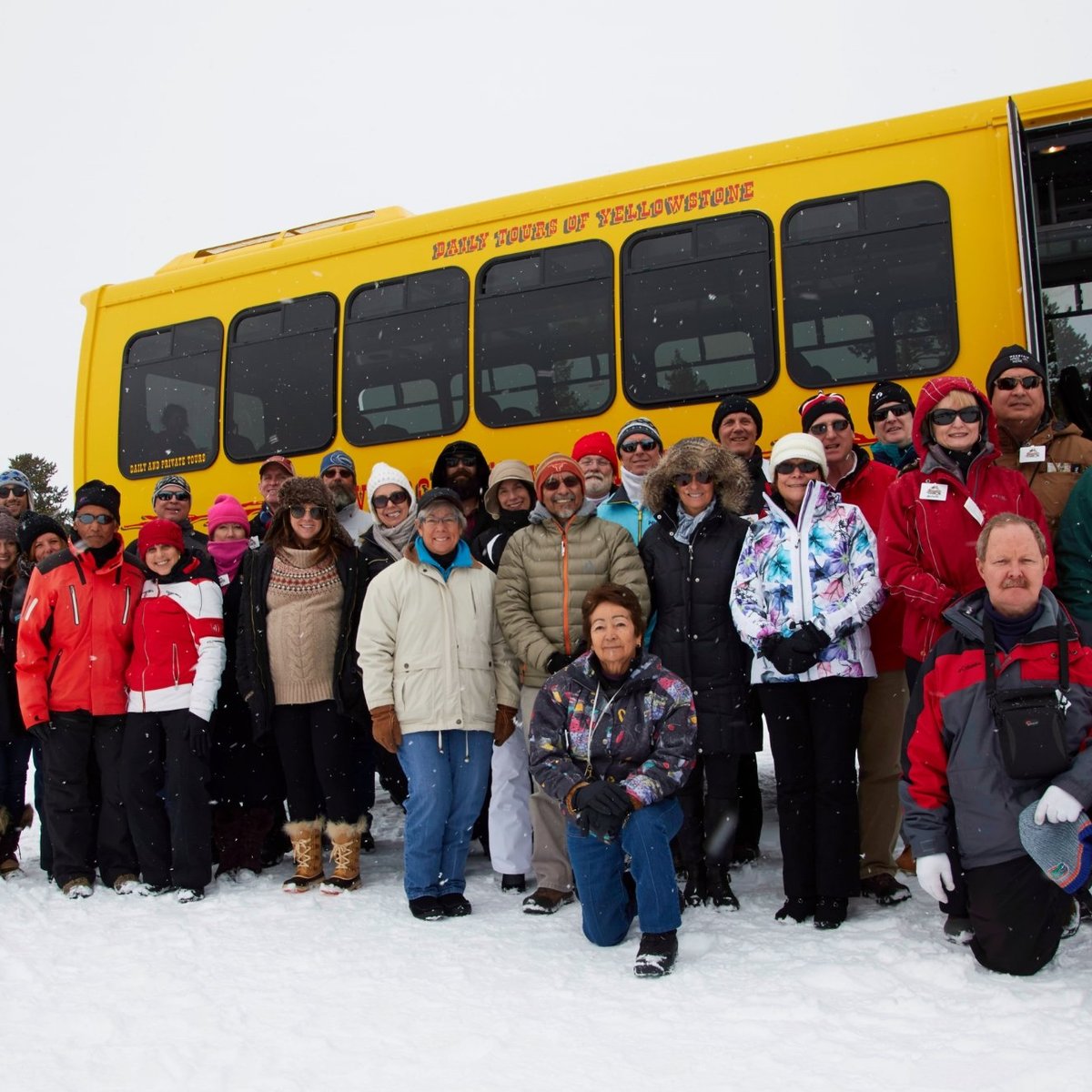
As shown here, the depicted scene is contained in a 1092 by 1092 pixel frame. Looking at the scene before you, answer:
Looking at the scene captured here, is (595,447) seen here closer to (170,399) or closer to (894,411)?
(894,411)

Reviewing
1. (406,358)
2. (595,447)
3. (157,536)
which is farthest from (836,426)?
(406,358)

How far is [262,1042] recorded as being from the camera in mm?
3182

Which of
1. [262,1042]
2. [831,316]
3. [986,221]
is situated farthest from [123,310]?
[262,1042]

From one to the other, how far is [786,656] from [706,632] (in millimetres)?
466

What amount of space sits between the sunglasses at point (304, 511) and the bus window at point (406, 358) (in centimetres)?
224

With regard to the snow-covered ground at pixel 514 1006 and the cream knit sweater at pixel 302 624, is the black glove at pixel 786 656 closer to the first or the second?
the snow-covered ground at pixel 514 1006

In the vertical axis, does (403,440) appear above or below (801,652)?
above

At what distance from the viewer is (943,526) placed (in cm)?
404

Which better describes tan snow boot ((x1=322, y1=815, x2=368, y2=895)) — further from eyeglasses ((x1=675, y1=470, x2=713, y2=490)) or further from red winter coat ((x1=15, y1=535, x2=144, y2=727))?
eyeglasses ((x1=675, y1=470, x2=713, y2=490))

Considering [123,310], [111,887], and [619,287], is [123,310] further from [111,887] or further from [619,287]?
[111,887]

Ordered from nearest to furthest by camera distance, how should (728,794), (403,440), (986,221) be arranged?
1. (728,794)
2. (986,221)
3. (403,440)

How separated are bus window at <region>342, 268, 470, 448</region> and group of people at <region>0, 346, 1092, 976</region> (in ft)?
4.33

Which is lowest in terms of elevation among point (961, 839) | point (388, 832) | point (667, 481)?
point (388, 832)

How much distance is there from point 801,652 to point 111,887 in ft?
11.5
